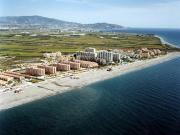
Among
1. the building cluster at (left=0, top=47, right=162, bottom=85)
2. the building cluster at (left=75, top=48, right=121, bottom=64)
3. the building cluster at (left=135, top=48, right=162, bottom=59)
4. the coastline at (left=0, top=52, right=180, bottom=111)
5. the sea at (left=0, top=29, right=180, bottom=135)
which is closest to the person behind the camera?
the sea at (left=0, top=29, right=180, bottom=135)

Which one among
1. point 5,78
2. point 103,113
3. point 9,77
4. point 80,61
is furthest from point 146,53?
point 103,113

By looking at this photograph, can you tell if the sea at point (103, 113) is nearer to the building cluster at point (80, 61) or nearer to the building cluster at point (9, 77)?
the building cluster at point (9, 77)

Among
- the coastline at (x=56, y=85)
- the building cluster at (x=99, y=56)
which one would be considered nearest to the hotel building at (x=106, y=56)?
the building cluster at (x=99, y=56)

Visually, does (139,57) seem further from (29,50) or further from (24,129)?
(24,129)

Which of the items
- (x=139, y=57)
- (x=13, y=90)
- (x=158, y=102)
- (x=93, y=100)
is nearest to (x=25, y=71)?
(x=13, y=90)

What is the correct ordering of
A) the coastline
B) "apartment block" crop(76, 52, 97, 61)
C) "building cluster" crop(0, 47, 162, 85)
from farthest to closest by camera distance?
"apartment block" crop(76, 52, 97, 61)
"building cluster" crop(0, 47, 162, 85)
the coastline

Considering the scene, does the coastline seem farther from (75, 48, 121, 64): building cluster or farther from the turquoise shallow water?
(75, 48, 121, 64): building cluster

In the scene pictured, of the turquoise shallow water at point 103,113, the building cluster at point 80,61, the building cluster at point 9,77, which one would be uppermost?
the building cluster at point 80,61

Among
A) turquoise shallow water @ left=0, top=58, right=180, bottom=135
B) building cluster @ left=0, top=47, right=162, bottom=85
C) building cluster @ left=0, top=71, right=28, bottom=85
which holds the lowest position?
turquoise shallow water @ left=0, top=58, right=180, bottom=135

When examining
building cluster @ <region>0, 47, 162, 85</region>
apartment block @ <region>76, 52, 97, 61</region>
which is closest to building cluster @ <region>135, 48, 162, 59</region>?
building cluster @ <region>0, 47, 162, 85</region>
